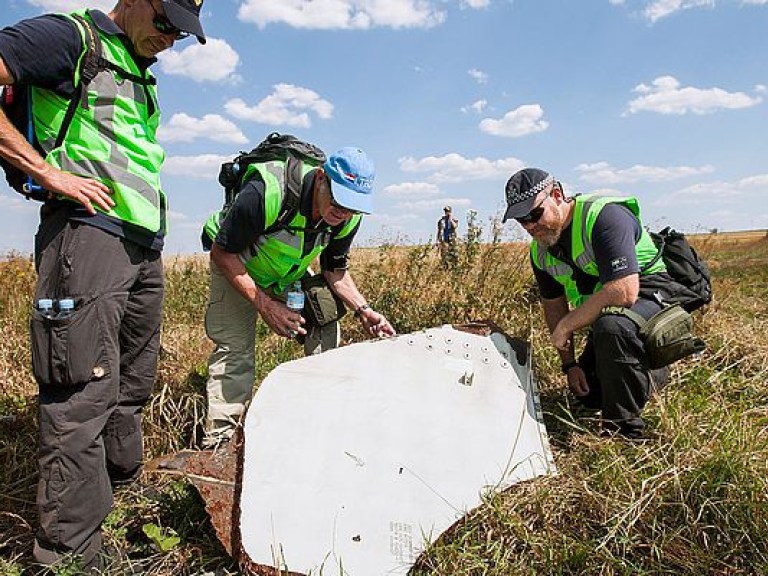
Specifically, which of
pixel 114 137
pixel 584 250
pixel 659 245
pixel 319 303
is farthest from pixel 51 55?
pixel 659 245

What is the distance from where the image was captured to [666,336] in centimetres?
272

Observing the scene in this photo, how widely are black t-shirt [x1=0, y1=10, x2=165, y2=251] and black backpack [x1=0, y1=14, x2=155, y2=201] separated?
0.03 meters

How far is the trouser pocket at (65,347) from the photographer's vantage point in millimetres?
2035

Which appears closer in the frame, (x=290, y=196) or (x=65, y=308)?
(x=65, y=308)

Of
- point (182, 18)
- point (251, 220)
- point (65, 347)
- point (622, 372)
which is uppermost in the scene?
point (182, 18)

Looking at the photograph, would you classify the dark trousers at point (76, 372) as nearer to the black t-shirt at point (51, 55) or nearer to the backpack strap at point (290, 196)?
the black t-shirt at point (51, 55)

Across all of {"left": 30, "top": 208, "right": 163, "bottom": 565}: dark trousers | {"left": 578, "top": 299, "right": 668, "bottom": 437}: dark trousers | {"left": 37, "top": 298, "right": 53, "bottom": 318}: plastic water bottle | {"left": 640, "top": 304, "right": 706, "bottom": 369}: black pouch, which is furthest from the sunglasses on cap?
{"left": 37, "top": 298, "right": 53, "bottom": 318}: plastic water bottle

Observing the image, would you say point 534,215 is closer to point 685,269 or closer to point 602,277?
point 602,277

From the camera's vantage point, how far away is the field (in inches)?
81.4

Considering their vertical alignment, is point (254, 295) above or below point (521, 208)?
below

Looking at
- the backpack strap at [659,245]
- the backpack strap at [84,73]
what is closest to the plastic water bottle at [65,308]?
the backpack strap at [84,73]

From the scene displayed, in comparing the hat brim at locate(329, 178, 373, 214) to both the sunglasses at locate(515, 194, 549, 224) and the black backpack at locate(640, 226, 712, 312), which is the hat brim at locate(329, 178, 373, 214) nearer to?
the sunglasses at locate(515, 194, 549, 224)

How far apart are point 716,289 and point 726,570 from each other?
4603 millimetres

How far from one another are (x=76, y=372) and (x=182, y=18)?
1374 millimetres
